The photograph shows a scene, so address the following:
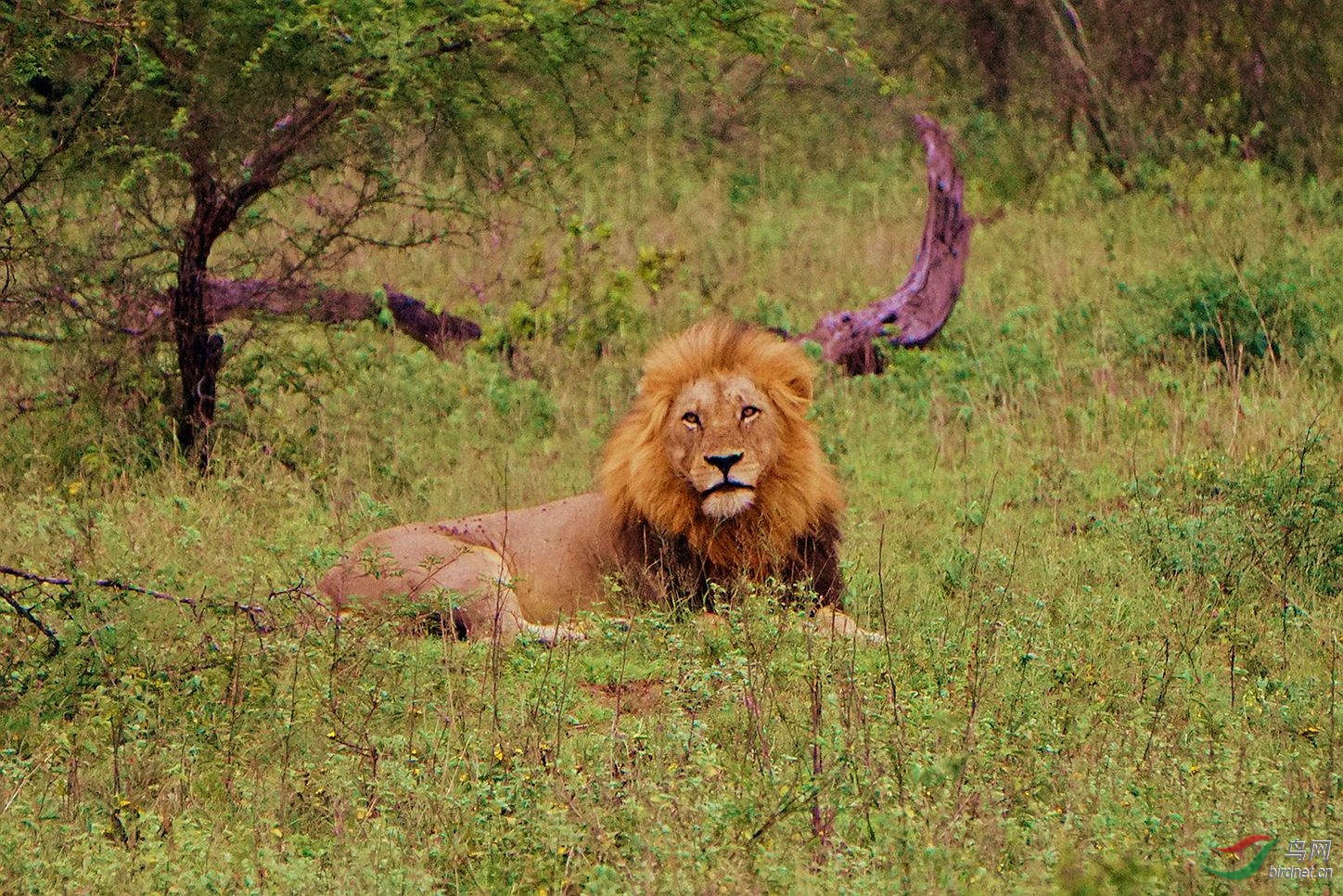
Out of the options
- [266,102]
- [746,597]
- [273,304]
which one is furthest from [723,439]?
[273,304]

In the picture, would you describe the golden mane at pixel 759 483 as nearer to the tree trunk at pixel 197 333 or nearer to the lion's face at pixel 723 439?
the lion's face at pixel 723 439

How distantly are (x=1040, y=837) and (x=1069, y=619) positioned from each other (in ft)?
7.47

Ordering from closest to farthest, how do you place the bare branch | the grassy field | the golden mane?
1. the grassy field
2. the bare branch
3. the golden mane

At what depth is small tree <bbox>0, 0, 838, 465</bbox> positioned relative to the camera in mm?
8406

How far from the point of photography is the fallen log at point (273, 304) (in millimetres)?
9188

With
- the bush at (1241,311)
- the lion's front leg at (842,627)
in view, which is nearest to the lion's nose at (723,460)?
the lion's front leg at (842,627)

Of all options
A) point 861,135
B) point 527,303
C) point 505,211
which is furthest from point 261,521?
point 861,135

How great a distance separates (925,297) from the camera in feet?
36.7

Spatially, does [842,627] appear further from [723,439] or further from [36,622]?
[36,622]

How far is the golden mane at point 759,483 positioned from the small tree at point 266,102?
2396 millimetres

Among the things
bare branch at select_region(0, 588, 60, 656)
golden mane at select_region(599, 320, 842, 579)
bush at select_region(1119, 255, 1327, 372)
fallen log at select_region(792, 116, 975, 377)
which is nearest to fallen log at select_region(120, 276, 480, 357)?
fallen log at select_region(792, 116, 975, 377)

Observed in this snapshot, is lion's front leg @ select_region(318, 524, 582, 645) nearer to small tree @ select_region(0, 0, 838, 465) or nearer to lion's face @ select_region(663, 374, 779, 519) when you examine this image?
lion's face @ select_region(663, 374, 779, 519)

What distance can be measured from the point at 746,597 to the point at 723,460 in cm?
59

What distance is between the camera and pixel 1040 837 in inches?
158
